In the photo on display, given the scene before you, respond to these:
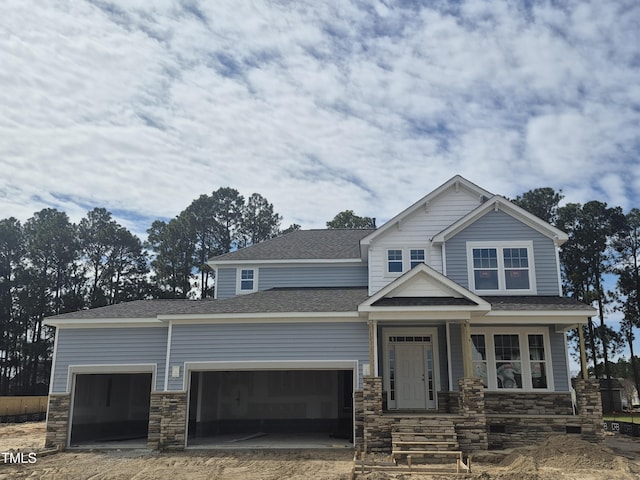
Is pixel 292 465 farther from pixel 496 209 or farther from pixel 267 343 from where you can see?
pixel 496 209

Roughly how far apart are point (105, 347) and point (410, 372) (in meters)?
9.77

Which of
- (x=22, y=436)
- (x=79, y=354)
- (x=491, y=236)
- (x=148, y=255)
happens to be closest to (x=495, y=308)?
(x=491, y=236)

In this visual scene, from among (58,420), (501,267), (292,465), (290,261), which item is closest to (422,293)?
(501,267)

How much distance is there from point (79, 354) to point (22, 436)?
728 cm

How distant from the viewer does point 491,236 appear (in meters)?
19.0

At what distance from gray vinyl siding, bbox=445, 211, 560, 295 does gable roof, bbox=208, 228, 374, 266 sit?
14.9 feet

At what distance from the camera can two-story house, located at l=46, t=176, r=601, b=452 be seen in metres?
16.1

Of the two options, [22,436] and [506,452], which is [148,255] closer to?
[22,436]

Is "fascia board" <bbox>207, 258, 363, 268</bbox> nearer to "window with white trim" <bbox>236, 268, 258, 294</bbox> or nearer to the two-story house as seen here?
"window with white trim" <bbox>236, 268, 258, 294</bbox>

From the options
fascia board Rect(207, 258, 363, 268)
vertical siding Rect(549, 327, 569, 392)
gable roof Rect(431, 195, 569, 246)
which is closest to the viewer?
vertical siding Rect(549, 327, 569, 392)

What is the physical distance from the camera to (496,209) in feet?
62.5

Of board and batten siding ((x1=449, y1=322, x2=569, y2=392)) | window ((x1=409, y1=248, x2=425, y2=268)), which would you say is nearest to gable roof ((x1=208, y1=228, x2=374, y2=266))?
window ((x1=409, y1=248, x2=425, y2=268))

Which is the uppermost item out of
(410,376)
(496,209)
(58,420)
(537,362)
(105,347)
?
(496,209)

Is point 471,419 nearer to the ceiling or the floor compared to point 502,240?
nearer to the floor
